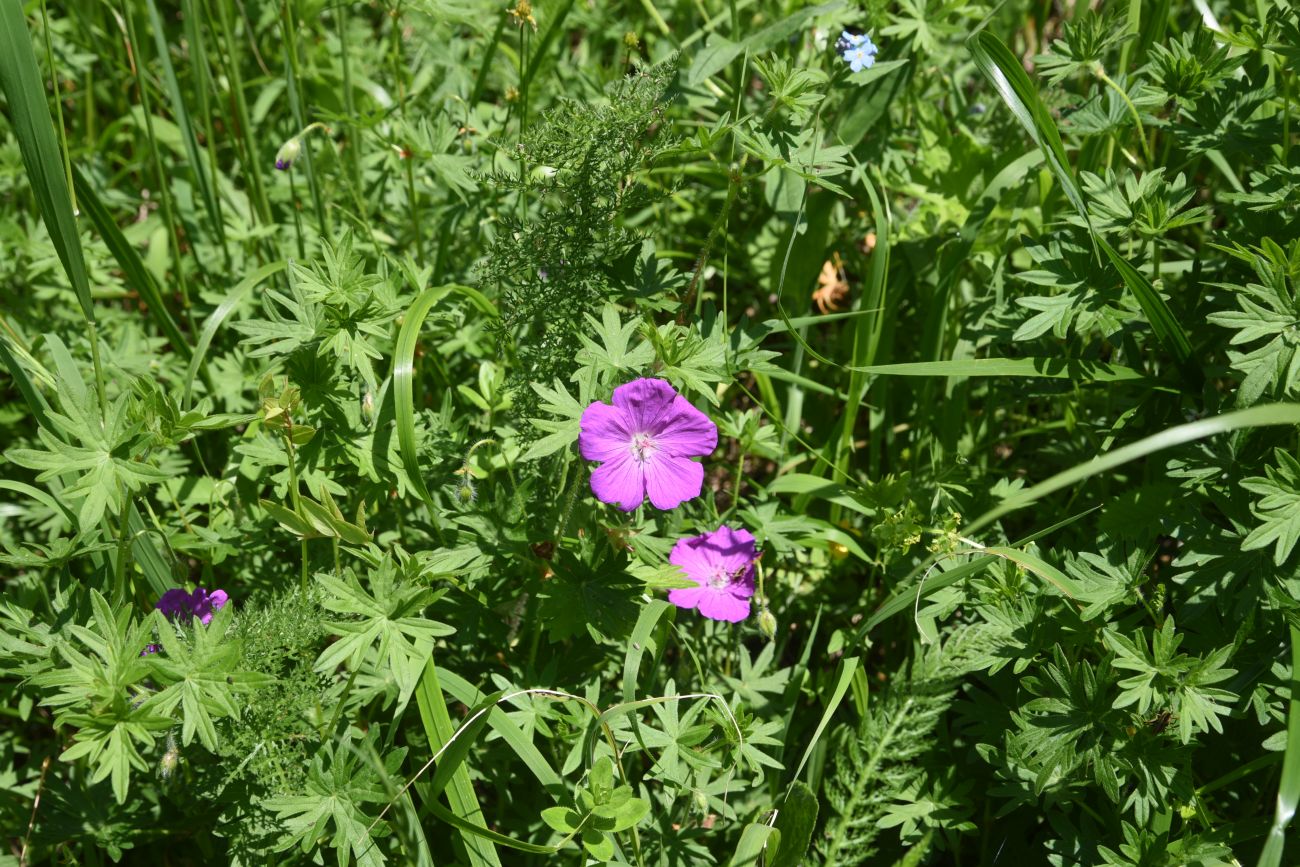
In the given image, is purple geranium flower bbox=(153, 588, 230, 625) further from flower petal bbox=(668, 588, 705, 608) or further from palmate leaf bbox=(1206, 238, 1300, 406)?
palmate leaf bbox=(1206, 238, 1300, 406)

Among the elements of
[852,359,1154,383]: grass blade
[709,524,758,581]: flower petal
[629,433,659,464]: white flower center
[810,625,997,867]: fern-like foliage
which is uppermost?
[629,433,659,464]: white flower center

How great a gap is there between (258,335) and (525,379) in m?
0.52

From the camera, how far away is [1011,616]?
203cm

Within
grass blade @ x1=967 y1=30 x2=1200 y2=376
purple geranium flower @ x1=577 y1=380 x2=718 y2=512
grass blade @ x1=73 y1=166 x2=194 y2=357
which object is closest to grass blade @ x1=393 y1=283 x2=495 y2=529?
purple geranium flower @ x1=577 y1=380 x2=718 y2=512

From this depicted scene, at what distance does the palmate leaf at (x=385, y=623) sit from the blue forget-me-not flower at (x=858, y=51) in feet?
5.43

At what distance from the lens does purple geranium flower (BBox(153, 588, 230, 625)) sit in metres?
2.05

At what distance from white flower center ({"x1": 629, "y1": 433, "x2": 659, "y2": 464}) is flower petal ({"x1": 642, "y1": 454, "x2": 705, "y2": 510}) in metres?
0.01

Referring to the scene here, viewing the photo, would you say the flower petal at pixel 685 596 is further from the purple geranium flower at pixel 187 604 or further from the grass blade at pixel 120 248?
the grass blade at pixel 120 248

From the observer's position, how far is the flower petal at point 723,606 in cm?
211

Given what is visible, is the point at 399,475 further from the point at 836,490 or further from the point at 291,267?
the point at 836,490

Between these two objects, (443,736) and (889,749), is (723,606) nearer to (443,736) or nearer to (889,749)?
(889,749)

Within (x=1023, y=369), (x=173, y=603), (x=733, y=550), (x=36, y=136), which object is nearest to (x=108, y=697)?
(x=173, y=603)

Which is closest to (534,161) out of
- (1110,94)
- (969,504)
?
(969,504)

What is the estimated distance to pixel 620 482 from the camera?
1.86 meters
